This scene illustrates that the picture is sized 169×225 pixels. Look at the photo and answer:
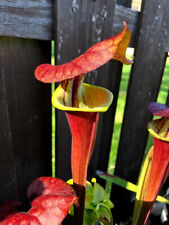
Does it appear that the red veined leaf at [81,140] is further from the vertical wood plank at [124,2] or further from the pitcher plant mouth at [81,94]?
the vertical wood plank at [124,2]

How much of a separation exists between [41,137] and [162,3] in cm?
71

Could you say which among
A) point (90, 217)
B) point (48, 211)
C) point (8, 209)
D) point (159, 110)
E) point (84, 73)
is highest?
point (84, 73)

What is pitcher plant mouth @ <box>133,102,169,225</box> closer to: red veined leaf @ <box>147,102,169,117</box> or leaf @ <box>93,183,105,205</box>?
red veined leaf @ <box>147,102,169,117</box>

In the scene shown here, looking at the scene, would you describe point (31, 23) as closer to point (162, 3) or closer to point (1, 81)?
point (1, 81)

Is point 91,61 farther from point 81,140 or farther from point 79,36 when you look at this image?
point 79,36

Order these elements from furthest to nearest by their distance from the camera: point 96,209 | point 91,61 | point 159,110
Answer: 1. point 96,209
2. point 159,110
3. point 91,61

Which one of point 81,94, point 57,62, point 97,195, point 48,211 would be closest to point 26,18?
point 57,62

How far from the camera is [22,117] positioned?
78cm

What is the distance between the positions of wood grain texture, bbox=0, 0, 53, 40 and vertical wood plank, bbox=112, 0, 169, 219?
381 millimetres

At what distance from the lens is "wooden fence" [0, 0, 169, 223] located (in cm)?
65

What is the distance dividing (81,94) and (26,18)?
0.27 m

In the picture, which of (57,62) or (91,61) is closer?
(91,61)

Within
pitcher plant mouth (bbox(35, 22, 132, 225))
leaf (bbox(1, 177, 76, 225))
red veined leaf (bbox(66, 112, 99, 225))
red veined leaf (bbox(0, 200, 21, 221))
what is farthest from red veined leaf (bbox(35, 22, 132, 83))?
red veined leaf (bbox(0, 200, 21, 221))

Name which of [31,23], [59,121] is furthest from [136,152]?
[31,23]
